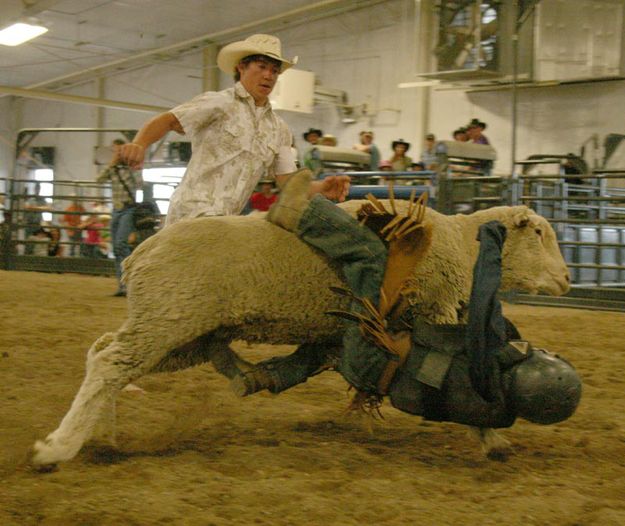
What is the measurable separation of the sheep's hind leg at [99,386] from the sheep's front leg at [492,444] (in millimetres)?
1257

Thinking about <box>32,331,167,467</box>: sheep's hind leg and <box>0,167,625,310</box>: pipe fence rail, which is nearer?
<box>32,331,167,467</box>: sheep's hind leg

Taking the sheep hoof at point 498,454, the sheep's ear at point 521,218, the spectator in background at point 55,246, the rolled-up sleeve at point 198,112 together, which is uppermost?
the rolled-up sleeve at point 198,112

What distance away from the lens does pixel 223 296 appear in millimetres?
3102

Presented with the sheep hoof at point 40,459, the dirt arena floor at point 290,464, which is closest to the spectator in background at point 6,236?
the dirt arena floor at point 290,464

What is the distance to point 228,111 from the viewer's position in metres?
3.59

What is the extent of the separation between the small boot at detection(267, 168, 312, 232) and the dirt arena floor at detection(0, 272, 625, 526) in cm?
88

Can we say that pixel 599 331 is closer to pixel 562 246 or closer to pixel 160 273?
pixel 562 246

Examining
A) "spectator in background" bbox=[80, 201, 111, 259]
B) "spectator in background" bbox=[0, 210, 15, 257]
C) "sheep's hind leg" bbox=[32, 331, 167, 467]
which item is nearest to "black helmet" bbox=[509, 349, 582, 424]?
"sheep's hind leg" bbox=[32, 331, 167, 467]

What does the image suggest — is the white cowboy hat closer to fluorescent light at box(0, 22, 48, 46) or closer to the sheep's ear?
the sheep's ear

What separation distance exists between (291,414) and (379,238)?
114 centimetres

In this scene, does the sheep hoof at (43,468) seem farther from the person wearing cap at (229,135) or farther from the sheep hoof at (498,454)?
the sheep hoof at (498,454)

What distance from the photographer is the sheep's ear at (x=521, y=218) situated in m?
3.49

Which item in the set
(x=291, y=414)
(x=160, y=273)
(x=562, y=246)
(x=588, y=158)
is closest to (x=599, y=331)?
(x=562, y=246)

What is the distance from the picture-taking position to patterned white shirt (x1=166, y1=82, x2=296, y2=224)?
3537 mm
